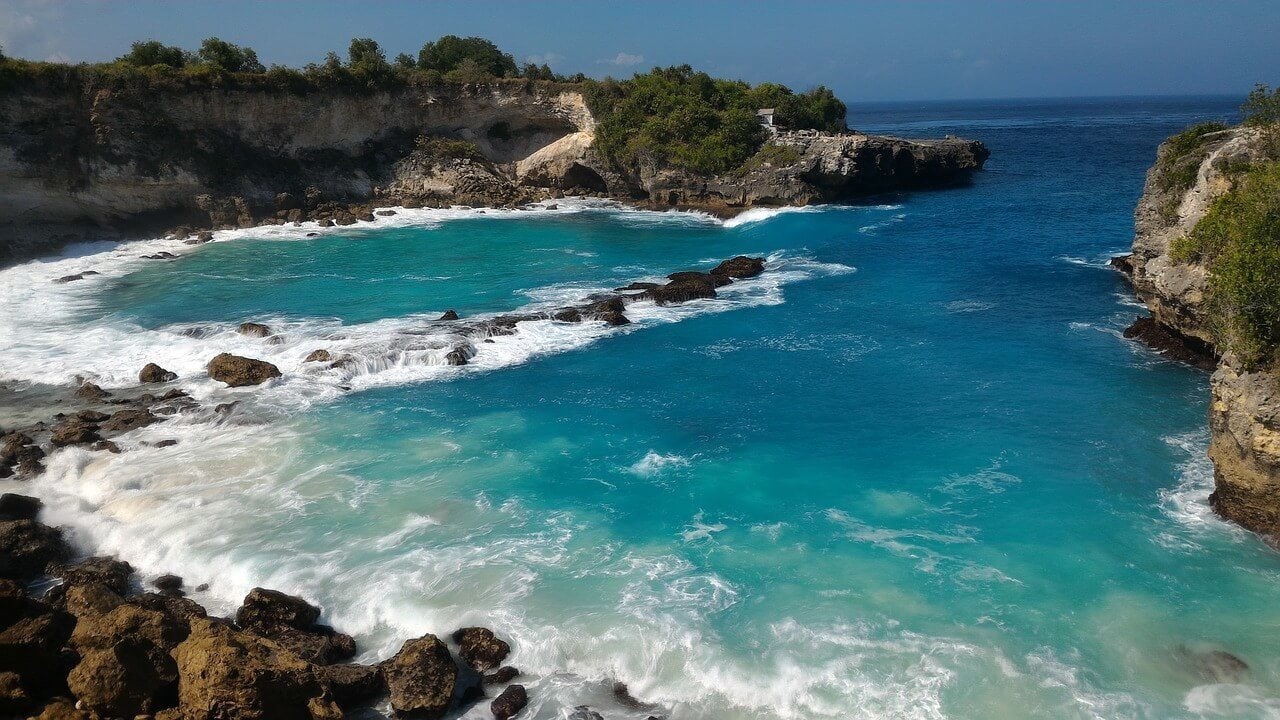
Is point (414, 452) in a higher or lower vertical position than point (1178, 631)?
higher

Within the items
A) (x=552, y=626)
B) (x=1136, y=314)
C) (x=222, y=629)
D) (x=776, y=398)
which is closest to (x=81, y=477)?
(x=222, y=629)

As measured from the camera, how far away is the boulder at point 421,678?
526 inches

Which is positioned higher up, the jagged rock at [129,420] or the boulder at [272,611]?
the jagged rock at [129,420]

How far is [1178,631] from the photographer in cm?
1493

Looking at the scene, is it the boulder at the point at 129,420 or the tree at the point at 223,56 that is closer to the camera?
the boulder at the point at 129,420

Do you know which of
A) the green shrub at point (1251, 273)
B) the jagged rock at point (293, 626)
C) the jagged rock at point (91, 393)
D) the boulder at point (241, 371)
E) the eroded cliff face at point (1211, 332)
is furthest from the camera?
the boulder at point (241, 371)

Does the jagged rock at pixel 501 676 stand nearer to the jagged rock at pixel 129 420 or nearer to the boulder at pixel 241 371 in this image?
the jagged rock at pixel 129 420

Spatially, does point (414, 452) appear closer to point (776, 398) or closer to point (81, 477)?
point (81, 477)

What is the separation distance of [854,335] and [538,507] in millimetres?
16754

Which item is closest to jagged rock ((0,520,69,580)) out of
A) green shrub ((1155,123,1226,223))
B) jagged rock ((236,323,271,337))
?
jagged rock ((236,323,271,337))

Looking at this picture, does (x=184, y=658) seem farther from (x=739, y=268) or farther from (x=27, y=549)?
(x=739, y=268)

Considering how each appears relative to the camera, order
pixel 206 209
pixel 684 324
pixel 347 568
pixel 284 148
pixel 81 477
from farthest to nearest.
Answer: pixel 284 148
pixel 206 209
pixel 684 324
pixel 81 477
pixel 347 568

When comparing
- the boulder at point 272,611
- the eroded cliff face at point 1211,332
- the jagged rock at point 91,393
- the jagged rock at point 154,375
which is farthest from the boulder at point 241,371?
the eroded cliff face at point 1211,332

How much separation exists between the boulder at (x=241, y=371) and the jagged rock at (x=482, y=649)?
16597 millimetres
